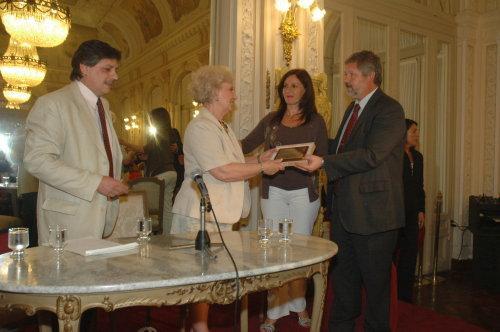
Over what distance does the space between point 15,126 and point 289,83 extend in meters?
6.77

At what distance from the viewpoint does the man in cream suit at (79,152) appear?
2.05 metres

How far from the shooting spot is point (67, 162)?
2162 millimetres

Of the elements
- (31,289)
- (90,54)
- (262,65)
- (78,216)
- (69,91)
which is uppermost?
(262,65)

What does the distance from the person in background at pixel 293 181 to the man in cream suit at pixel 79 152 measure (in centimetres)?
103

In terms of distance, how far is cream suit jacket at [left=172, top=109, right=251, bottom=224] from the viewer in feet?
7.79

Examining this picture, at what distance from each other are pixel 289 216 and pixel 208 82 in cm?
98

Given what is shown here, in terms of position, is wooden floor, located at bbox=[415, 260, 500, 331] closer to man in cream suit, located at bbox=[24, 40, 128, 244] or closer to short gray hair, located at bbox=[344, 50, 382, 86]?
short gray hair, located at bbox=[344, 50, 382, 86]

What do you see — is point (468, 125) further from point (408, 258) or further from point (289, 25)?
point (289, 25)

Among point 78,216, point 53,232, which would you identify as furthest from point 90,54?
point 53,232

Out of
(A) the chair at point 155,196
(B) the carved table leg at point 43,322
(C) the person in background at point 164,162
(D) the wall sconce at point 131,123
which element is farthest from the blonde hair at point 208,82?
(D) the wall sconce at point 131,123

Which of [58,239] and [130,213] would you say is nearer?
[58,239]

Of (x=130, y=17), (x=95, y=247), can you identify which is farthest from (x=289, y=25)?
(x=130, y=17)

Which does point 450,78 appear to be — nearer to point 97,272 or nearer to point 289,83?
point 289,83

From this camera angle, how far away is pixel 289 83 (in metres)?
3.02
